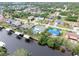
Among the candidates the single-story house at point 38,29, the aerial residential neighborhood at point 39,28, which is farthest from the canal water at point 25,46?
the single-story house at point 38,29

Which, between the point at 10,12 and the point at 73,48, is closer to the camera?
the point at 73,48

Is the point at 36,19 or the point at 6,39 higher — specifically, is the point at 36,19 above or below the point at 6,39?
above

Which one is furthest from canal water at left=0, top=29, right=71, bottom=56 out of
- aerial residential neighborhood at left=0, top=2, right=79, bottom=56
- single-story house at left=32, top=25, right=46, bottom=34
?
single-story house at left=32, top=25, right=46, bottom=34

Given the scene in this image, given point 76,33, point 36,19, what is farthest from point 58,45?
point 36,19

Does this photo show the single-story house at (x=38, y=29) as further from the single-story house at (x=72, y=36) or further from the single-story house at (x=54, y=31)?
the single-story house at (x=72, y=36)

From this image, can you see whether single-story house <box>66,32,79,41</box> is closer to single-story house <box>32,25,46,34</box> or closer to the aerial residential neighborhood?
the aerial residential neighborhood

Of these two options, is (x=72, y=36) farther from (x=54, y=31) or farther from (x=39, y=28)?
(x=39, y=28)

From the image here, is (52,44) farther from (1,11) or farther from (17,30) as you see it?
(1,11)
